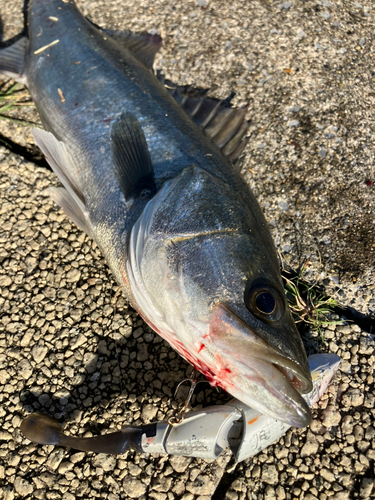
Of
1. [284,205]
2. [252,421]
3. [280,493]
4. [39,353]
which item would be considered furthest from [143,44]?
[280,493]

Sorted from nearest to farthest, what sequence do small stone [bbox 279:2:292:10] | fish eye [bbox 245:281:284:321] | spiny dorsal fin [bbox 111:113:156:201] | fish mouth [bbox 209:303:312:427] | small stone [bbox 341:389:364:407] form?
fish mouth [bbox 209:303:312:427]
fish eye [bbox 245:281:284:321]
spiny dorsal fin [bbox 111:113:156:201]
small stone [bbox 341:389:364:407]
small stone [bbox 279:2:292:10]

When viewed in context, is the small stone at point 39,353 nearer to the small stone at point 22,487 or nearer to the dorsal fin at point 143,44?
the small stone at point 22,487

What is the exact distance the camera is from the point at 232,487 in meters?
2.36

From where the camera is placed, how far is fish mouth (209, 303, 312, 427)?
1685 mm

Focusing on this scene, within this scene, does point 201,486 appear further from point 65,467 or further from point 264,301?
point 264,301

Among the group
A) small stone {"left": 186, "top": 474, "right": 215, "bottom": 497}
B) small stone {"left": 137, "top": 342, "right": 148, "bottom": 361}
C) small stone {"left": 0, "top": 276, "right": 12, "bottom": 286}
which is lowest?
small stone {"left": 186, "top": 474, "right": 215, "bottom": 497}

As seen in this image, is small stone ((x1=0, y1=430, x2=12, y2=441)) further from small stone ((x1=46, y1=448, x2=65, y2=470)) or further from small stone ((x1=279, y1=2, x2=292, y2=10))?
small stone ((x1=279, y1=2, x2=292, y2=10))

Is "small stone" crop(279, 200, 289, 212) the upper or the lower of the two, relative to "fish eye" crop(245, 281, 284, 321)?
lower

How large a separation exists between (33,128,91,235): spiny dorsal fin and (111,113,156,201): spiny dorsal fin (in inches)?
14.5

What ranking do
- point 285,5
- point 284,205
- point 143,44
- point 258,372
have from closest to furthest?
point 258,372
point 284,205
point 143,44
point 285,5

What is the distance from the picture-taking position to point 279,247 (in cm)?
302

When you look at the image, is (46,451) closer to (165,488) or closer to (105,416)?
(105,416)

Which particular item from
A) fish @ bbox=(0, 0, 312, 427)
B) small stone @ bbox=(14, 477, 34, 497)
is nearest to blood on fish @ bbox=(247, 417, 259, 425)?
fish @ bbox=(0, 0, 312, 427)

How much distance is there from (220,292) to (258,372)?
41cm
